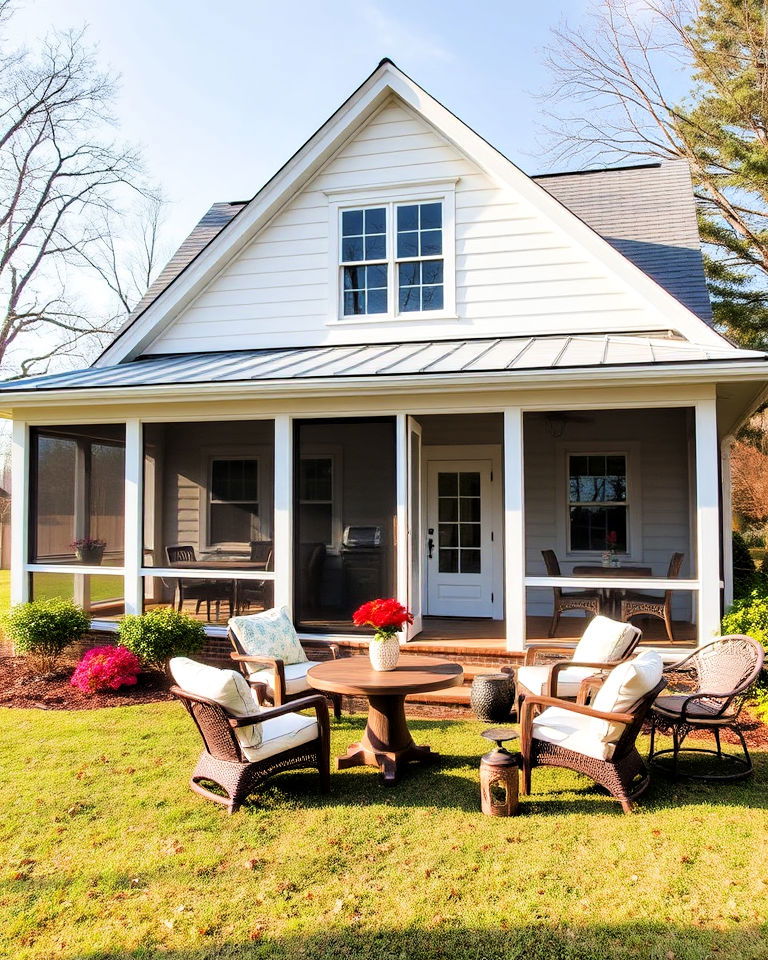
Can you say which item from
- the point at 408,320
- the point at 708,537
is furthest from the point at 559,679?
the point at 408,320

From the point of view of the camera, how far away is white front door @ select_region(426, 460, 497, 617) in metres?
10.9

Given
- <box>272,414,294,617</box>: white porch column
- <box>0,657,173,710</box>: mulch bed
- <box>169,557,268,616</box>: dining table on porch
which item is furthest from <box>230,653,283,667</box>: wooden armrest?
<box>169,557,268,616</box>: dining table on porch

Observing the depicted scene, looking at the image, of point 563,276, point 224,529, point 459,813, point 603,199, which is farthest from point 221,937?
point 603,199

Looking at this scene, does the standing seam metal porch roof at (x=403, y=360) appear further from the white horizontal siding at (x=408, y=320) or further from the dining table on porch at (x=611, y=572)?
the dining table on porch at (x=611, y=572)

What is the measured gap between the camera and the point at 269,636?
22.9 feet

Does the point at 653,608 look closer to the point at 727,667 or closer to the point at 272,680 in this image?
the point at 727,667

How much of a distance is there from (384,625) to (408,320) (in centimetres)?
529

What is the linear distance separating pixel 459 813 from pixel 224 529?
848cm

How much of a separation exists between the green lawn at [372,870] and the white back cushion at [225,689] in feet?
1.70

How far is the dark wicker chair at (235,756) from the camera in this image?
16.3 feet

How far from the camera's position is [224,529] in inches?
499

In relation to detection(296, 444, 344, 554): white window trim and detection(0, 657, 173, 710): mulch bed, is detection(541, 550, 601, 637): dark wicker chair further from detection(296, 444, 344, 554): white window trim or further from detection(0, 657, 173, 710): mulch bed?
detection(0, 657, 173, 710): mulch bed

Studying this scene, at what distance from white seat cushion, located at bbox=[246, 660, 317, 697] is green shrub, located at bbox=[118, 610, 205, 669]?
→ 1704 millimetres

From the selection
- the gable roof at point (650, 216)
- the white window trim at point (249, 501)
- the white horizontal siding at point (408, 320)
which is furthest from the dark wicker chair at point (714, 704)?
the white window trim at point (249, 501)
